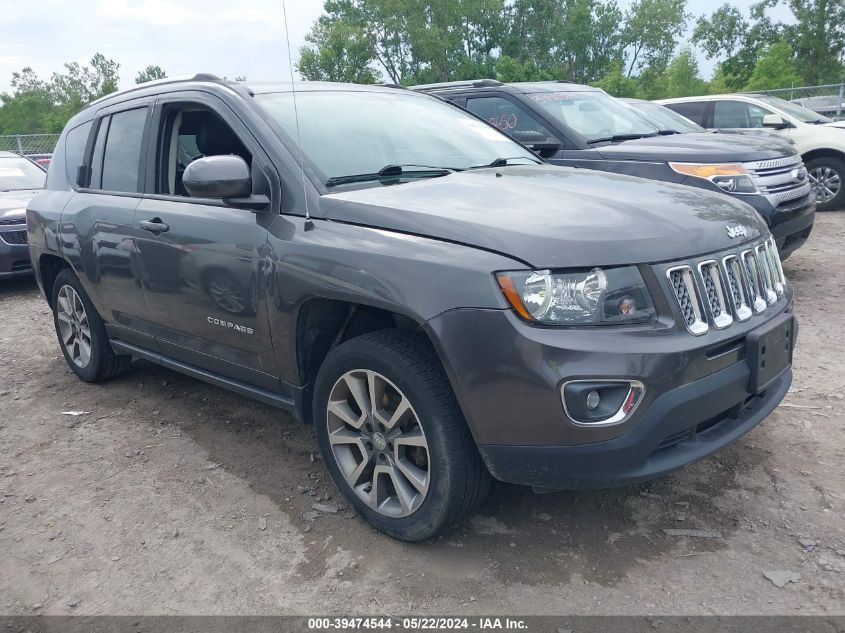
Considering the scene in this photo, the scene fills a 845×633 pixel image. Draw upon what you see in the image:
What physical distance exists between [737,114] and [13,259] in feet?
32.7

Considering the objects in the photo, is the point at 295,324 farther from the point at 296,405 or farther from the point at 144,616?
the point at 144,616

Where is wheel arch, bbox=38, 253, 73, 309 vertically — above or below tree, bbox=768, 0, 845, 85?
below

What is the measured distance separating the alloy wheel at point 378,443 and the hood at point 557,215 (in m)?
0.63

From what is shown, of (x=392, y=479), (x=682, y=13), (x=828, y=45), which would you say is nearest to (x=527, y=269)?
(x=392, y=479)

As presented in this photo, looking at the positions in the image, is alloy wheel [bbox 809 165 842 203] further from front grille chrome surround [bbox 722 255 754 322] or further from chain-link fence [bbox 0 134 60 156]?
chain-link fence [bbox 0 134 60 156]

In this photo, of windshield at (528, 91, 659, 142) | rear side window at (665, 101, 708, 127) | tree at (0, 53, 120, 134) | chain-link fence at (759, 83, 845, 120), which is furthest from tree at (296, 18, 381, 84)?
windshield at (528, 91, 659, 142)

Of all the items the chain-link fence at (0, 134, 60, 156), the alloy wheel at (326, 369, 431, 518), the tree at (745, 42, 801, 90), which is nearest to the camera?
the alloy wheel at (326, 369, 431, 518)

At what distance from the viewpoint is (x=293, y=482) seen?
344 centimetres

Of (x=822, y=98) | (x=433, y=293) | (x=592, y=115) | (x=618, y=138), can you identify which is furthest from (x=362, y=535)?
(x=822, y=98)

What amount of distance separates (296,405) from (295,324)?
0.40 m

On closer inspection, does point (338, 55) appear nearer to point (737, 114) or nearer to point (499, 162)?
point (737, 114)

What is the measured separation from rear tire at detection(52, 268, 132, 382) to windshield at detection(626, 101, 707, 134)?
5447 mm

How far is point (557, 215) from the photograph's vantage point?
8.57ft

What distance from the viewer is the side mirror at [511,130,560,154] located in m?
6.09
